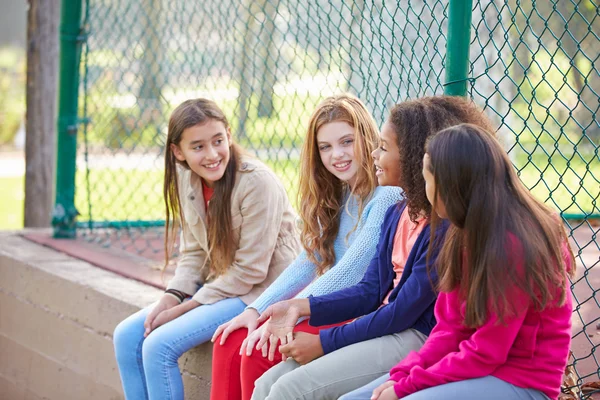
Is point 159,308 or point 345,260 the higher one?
point 345,260

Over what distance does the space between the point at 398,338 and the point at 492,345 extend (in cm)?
46

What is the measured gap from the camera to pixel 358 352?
7.68ft

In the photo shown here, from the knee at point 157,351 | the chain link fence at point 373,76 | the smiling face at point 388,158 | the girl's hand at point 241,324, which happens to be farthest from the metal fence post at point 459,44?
the knee at point 157,351

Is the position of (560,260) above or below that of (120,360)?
above

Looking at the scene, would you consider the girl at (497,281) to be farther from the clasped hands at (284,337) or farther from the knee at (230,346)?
the knee at (230,346)

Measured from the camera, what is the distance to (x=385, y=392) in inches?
81.4

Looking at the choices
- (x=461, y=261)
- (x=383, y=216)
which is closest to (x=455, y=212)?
(x=461, y=261)

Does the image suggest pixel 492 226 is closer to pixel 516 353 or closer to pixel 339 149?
pixel 516 353

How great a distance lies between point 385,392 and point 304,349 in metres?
0.43

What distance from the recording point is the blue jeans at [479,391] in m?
1.97

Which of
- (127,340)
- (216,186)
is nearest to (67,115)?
(216,186)

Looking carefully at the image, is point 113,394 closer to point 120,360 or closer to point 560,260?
point 120,360

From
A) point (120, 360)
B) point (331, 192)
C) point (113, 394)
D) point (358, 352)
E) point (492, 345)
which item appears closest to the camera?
point (492, 345)

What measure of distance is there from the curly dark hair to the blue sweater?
10 cm
